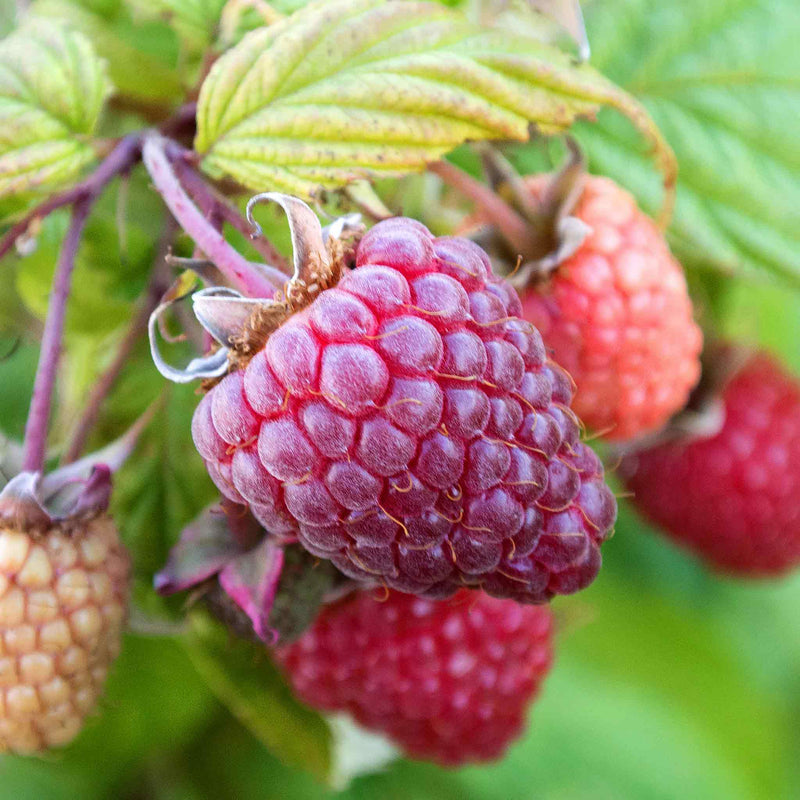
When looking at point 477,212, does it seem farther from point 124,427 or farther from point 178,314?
point 124,427

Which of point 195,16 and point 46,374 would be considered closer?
point 46,374

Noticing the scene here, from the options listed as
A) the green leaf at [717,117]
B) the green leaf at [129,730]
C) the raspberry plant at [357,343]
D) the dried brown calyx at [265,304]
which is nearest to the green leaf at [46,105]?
the raspberry plant at [357,343]

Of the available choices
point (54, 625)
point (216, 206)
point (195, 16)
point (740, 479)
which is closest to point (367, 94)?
point (216, 206)

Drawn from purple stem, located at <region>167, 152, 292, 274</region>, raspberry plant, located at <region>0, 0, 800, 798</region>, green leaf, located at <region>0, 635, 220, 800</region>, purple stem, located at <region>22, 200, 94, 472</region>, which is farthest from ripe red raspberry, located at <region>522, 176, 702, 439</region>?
green leaf, located at <region>0, 635, 220, 800</region>

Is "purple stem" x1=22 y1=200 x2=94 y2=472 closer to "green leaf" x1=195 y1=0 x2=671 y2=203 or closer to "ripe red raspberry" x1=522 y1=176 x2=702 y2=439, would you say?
"green leaf" x1=195 y1=0 x2=671 y2=203

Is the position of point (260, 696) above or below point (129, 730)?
above

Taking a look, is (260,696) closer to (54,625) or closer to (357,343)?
(54,625)
